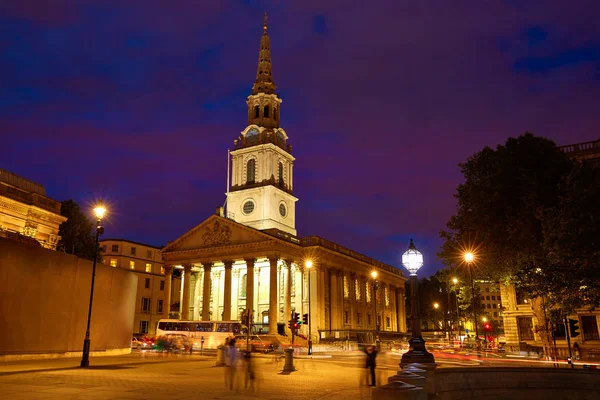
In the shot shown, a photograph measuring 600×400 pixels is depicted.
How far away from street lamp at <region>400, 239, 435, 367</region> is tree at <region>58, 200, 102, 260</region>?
155 feet

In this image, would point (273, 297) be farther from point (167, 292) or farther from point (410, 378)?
point (410, 378)

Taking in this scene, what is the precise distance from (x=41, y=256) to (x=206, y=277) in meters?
41.4

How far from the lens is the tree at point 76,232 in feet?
186

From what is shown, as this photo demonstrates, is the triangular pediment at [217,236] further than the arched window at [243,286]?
No

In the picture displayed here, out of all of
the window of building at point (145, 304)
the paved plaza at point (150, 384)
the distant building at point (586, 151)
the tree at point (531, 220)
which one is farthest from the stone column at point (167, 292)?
the distant building at point (586, 151)

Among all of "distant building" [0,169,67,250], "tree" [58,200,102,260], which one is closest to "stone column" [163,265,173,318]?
"tree" [58,200,102,260]

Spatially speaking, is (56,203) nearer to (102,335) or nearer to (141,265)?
(102,335)

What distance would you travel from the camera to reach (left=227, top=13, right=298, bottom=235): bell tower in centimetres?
7625

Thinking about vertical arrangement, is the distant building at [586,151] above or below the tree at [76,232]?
above

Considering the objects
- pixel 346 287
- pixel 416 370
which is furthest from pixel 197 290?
pixel 416 370

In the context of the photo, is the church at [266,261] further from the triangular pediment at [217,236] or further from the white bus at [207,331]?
the white bus at [207,331]

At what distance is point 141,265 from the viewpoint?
84.2 metres

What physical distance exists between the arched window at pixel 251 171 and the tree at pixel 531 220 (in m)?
44.2

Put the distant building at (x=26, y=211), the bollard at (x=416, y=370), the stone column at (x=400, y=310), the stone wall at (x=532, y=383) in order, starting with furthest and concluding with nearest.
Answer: the stone column at (x=400, y=310), the distant building at (x=26, y=211), the stone wall at (x=532, y=383), the bollard at (x=416, y=370)
